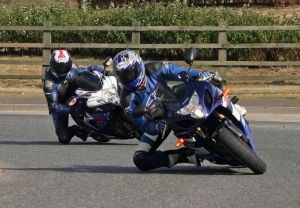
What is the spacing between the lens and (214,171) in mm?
9227

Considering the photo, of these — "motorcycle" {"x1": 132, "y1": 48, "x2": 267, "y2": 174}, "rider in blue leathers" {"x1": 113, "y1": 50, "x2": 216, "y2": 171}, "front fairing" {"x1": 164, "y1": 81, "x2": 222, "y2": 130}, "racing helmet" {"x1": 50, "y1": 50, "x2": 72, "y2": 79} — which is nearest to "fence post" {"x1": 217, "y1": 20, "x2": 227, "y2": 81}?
"racing helmet" {"x1": 50, "y1": 50, "x2": 72, "y2": 79}

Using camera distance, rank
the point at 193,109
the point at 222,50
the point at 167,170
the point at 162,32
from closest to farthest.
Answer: the point at 193,109 → the point at 167,170 → the point at 222,50 → the point at 162,32

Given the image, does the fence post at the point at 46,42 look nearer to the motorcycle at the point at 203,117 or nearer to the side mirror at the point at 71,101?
the side mirror at the point at 71,101

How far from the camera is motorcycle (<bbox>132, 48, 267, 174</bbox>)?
7.94 m

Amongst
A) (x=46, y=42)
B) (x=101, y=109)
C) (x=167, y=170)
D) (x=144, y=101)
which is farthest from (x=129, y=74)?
(x=46, y=42)

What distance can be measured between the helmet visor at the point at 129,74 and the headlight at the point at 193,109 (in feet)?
3.68

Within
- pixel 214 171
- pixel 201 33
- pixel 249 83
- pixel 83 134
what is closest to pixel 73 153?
pixel 83 134

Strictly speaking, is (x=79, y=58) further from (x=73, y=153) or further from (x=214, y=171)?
(x=214, y=171)

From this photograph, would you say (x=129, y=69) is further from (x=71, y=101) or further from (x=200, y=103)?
(x=71, y=101)

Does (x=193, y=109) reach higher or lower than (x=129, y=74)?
lower

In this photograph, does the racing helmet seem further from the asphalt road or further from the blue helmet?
the blue helmet

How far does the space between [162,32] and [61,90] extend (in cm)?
1328

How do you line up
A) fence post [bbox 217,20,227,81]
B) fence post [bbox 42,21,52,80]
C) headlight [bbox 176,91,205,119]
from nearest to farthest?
headlight [bbox 176,91,205,119] → fence post [bbox 217,20,227,81] → fence post [bbox 42,21,52,80]

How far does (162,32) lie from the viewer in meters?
25.8
